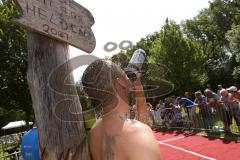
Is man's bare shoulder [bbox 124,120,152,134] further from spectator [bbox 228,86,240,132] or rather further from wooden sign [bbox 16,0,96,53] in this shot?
spectator [bbox 228,86,240,132]

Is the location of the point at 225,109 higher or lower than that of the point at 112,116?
lower

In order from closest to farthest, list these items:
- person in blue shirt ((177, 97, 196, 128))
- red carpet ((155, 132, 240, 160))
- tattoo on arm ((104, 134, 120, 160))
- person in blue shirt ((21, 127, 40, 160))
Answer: tattoo on arm ((104, 134, 120, 160)) → person in blue shirt ((21, 127, 40, 160)) → red carpet ((155, 132, 240, 160)) → person in blue shirt ((177, 97, 196, 128))

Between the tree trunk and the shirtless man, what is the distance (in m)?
0.11

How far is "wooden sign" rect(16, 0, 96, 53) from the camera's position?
1.78 meters

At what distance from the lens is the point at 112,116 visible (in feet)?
5.64

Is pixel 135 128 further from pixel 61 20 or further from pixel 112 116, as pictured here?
pixel 61 20

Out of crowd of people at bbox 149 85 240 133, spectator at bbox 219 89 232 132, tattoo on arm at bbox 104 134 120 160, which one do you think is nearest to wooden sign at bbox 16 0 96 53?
tattoo on arm at bbox 104 134 120 160

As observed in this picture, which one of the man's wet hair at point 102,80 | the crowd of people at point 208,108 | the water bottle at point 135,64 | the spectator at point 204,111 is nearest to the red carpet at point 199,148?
the spectator at point 204,111

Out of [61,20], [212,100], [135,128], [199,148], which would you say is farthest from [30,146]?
[212,100]

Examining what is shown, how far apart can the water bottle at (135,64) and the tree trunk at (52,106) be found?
344mm

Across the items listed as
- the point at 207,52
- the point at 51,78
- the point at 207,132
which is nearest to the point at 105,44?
the point at 51,78

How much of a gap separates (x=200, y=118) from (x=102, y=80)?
11134 millimetres

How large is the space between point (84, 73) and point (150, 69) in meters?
0.52

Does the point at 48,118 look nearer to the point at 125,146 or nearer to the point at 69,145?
the point at 69,145
